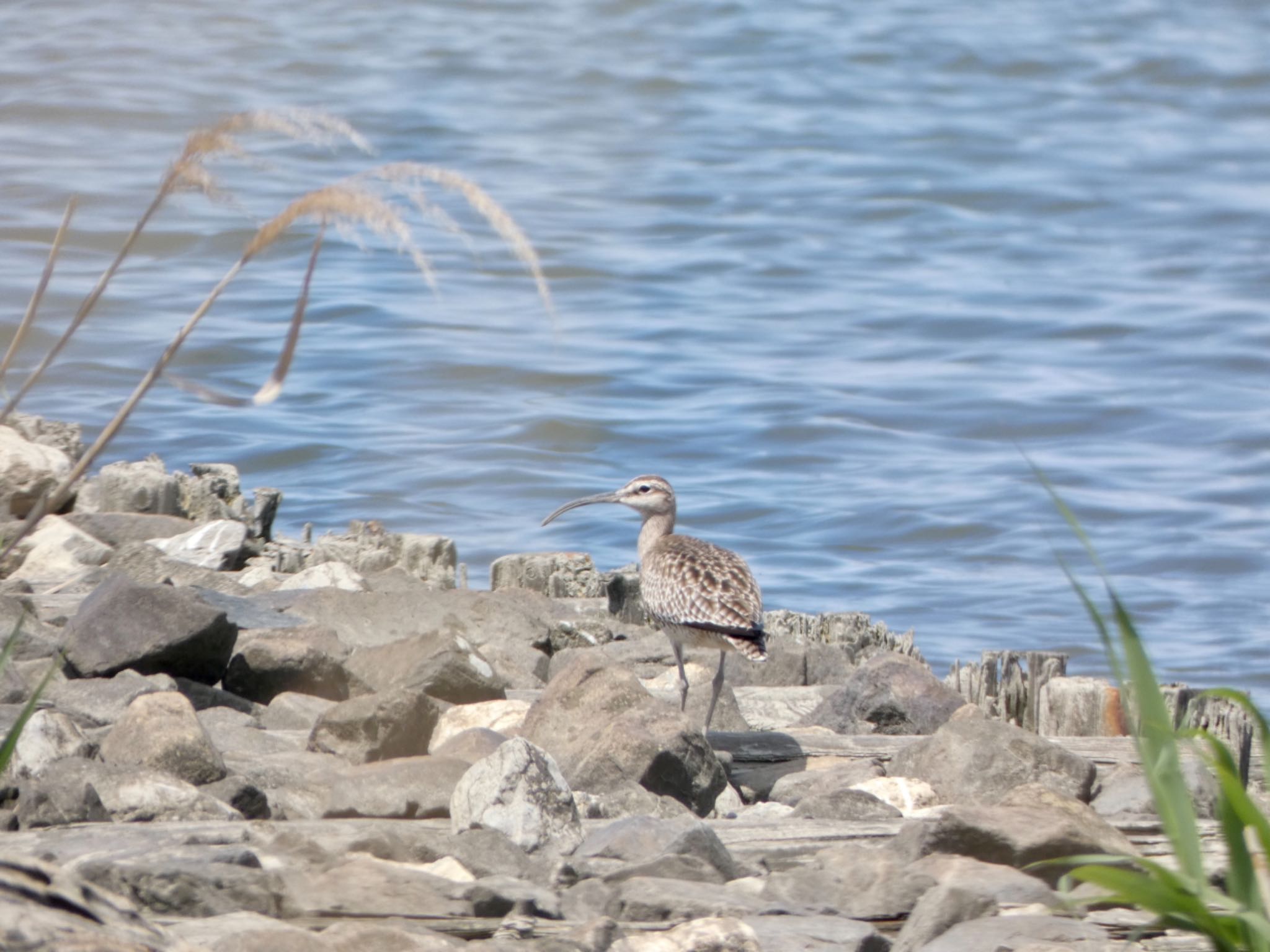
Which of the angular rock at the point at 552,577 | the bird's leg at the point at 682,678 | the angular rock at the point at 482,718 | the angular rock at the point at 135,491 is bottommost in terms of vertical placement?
the angular rock at the point at 552,577

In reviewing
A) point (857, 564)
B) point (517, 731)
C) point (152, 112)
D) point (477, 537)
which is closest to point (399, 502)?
point (477, 537)

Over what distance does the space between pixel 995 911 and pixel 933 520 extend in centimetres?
964

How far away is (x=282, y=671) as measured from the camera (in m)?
6.42

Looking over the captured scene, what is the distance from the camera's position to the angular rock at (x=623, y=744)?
530cm

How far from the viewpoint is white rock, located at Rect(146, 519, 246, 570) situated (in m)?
8.98

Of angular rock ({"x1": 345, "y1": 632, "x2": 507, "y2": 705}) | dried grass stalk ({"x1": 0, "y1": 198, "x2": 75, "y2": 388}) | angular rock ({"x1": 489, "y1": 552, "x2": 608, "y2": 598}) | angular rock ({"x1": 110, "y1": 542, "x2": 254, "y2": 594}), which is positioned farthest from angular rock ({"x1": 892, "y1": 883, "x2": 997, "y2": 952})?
angular rock ({"x1": 489, "y1": 552, "x2": 608, "y2": 598})

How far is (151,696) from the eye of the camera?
5.05m

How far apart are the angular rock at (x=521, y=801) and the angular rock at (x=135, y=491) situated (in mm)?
5780

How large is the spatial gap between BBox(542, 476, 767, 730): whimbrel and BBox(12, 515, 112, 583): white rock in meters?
2.58

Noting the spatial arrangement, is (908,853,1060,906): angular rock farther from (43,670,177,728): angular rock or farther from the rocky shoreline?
(43,670,177,728): angular rock

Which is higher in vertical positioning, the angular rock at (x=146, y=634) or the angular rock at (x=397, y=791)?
the angular rock at (x=397, y=791)

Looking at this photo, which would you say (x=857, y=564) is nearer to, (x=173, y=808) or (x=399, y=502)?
(x=399, y=502)

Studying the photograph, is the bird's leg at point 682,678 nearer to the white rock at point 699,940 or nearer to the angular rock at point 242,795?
the angular rock at point 242,795

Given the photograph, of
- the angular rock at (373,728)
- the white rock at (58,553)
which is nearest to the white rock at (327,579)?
the white rock at (58,553)
